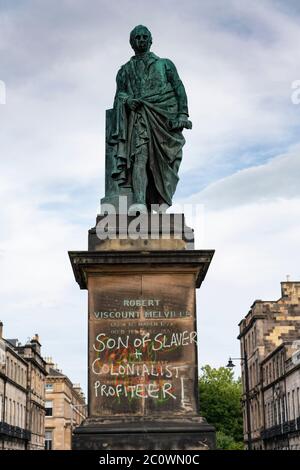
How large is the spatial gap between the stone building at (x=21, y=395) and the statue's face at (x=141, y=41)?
60715mm

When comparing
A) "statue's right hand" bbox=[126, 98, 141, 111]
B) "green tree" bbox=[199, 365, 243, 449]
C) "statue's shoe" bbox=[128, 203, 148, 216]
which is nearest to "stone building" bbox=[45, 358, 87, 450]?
"green tree" bbox=[199, 365, 243, 449]

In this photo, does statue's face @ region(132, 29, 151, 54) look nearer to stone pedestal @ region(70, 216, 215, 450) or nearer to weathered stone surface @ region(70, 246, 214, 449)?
stone pedestal @ region(70, 216, 215, 450)

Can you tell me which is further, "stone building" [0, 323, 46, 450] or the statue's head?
"stone building" [0, 323, 46, 450]

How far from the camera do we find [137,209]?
420 inches

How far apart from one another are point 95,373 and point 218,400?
101608mm

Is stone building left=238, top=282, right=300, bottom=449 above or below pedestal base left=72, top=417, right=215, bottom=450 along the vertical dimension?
above

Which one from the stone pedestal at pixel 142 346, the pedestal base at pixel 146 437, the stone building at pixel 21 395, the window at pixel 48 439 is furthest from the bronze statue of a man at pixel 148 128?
the window at pixel 48 439

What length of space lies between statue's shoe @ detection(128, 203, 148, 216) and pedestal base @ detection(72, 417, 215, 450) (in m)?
3.06

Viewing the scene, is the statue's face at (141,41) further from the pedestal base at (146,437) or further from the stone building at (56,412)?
the stone building at (56,412)

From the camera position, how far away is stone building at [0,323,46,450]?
74000 millimetres

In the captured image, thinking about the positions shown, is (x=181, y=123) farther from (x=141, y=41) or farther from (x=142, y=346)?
(x=142, y=346)

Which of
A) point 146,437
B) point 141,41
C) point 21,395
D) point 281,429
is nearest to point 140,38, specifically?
point 141,41

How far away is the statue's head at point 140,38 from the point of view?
37.6 feet
